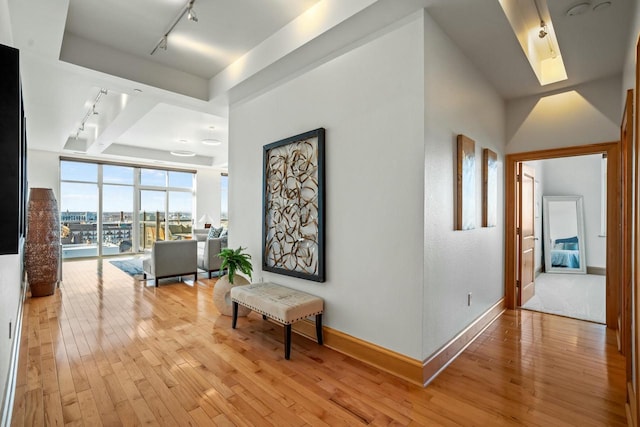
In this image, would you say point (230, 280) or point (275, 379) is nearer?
point (275, 379)

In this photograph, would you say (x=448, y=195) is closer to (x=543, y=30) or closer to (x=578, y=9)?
(x=578, y=9)

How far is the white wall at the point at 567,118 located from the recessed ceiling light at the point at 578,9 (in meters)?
1.48

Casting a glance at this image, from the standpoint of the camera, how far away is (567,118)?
3.62 meters

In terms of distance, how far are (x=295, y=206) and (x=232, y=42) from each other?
1.84 meters

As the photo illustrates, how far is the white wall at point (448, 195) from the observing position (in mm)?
2387

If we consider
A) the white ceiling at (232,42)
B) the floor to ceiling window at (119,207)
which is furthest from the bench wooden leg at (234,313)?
the floor to ceiling window at (119,207)

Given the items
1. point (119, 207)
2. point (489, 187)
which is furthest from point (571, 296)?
point (119, 207)

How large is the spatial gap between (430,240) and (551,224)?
5.73 m

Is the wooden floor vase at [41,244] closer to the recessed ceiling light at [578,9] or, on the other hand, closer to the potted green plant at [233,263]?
the potted green plant at [233,263]

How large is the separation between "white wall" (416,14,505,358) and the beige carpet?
49.6 inches

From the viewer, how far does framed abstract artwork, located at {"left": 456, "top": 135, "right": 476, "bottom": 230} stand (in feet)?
9.11

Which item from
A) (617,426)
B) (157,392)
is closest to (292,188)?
(157,392)

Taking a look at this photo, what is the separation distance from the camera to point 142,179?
376 inches

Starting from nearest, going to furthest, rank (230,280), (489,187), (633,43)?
1. (633,43)
2. (489,187)
3. (230,280)
